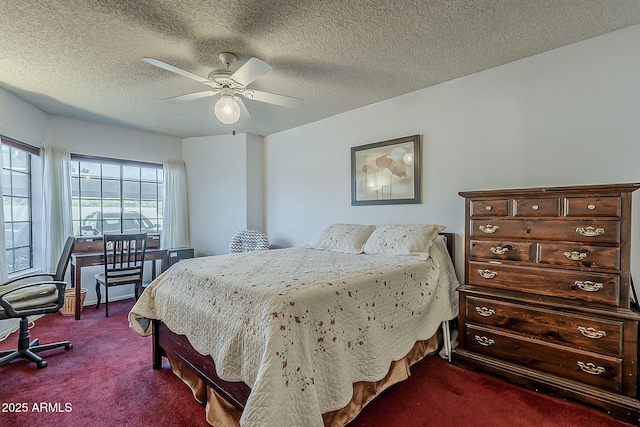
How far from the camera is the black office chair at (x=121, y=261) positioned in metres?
3.45

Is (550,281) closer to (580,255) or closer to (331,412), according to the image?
(580,255)

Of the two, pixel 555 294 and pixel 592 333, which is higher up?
pixel 555 294

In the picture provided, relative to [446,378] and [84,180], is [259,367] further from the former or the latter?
[84,180]

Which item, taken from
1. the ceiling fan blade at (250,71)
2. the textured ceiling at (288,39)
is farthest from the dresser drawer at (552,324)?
the ceiling fan blade at (250,71)

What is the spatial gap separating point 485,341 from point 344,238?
147 cm

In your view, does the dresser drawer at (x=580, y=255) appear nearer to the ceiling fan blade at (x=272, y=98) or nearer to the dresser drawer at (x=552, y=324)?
the dresser drawer at (x=552, y=324)

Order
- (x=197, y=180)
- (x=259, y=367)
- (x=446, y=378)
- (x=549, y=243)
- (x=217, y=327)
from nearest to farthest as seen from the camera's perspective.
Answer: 1. (x=259, y=367)
2. (x=217, y=327)
3. (x=549, y=243)
4. (x=446, y=378)
5. (x=197, y=180)

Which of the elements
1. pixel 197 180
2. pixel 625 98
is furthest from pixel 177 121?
pixel 625 98

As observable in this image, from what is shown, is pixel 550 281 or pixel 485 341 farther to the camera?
pixel 485 341

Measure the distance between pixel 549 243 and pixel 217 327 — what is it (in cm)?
210

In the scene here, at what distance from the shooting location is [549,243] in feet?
6.24

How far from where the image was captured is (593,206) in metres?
1.74

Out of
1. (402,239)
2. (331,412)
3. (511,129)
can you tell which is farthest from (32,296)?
(511,129)

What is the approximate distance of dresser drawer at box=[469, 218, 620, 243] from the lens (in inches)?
67.5
